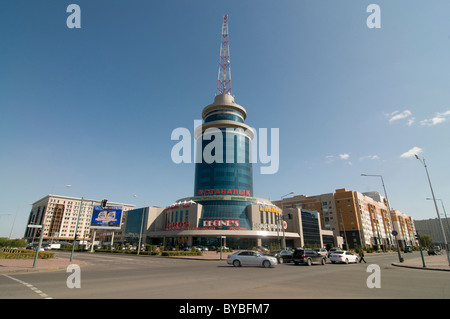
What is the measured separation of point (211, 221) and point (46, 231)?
5027 inches

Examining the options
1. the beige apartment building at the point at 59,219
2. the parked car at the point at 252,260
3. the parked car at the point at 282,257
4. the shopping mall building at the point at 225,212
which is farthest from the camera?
the beige apartment building at the point at 59,219

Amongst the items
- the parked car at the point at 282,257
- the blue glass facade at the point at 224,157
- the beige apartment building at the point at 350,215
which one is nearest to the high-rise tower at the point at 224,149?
the blue glass facade at the point at 224,157

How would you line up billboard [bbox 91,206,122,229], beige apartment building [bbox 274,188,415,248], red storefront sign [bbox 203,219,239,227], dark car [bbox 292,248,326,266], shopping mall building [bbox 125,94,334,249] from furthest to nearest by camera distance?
beige apartment building [bbox 274,188,415,248], red storefront sign [bbox 203,219,239,227], shopping mall building [bbox 125,94,334,249], billboard [bbox 91,206,122,229], dark car [bbox 292,248,326,266]

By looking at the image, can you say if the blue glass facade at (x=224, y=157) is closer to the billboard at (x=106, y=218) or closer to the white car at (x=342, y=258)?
the billboard at (x=106, y=218)

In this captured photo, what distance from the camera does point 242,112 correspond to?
118 meters

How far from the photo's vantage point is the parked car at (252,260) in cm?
2288

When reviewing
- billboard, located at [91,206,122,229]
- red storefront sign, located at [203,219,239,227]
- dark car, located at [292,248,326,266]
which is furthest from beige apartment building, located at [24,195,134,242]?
dark car, located at [292,248,326,266]

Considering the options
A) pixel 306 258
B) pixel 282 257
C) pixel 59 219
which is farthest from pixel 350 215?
pixel 59 219

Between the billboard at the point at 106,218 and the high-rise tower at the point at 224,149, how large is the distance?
107 feet

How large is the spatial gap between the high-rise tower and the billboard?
107ft

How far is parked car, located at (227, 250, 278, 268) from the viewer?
22875mm

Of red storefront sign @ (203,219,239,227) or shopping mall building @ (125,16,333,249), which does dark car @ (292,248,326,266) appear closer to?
shopping mall building @ (125,16,333,249)
